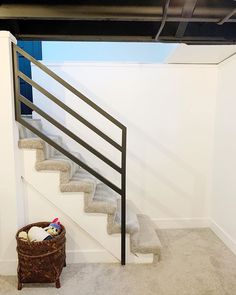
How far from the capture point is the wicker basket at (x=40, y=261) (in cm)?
196

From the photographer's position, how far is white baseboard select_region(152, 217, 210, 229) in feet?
10.6

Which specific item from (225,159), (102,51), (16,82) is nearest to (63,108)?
(16,82)

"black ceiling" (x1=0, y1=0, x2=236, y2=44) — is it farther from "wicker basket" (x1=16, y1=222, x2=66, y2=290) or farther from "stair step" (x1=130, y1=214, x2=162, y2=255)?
"stair step" (x1=130, y1=214, x2=162, y2=255)

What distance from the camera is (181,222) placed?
3.25 meters

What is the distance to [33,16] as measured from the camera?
1873mm

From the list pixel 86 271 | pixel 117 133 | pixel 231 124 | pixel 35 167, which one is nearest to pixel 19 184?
pixel 35 167

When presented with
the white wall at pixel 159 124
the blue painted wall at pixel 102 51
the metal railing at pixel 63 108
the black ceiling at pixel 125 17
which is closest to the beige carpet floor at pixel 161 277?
the metal railing at pixel 63 108

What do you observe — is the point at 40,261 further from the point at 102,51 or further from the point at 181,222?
the point at 102,51

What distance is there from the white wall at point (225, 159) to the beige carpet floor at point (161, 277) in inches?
12.7

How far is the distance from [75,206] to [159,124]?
4.90 ft

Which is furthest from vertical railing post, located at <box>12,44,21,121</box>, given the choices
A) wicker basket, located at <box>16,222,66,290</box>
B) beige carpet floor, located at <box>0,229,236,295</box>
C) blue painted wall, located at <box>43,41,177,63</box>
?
beige carpet floor, located at <box>0,229,236,295</box>

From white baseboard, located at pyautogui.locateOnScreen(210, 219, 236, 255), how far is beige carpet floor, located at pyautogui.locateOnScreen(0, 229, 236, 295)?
0.28 feet

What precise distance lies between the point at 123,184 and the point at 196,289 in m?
1.04

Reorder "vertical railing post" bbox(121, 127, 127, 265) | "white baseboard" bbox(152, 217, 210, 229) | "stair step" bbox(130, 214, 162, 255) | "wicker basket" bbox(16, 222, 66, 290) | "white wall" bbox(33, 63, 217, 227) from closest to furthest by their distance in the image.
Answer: "wicker basket" bbox(16, 222, 66, 290) → "vertical railing post" bbox(121, 127, 127, 265) → "stair step" bbox(130, 214, 162, 255) → "white wall" bbox(33, 63, 217, 227) → "white baseboard" bbox(152, 217, 210, 229)
